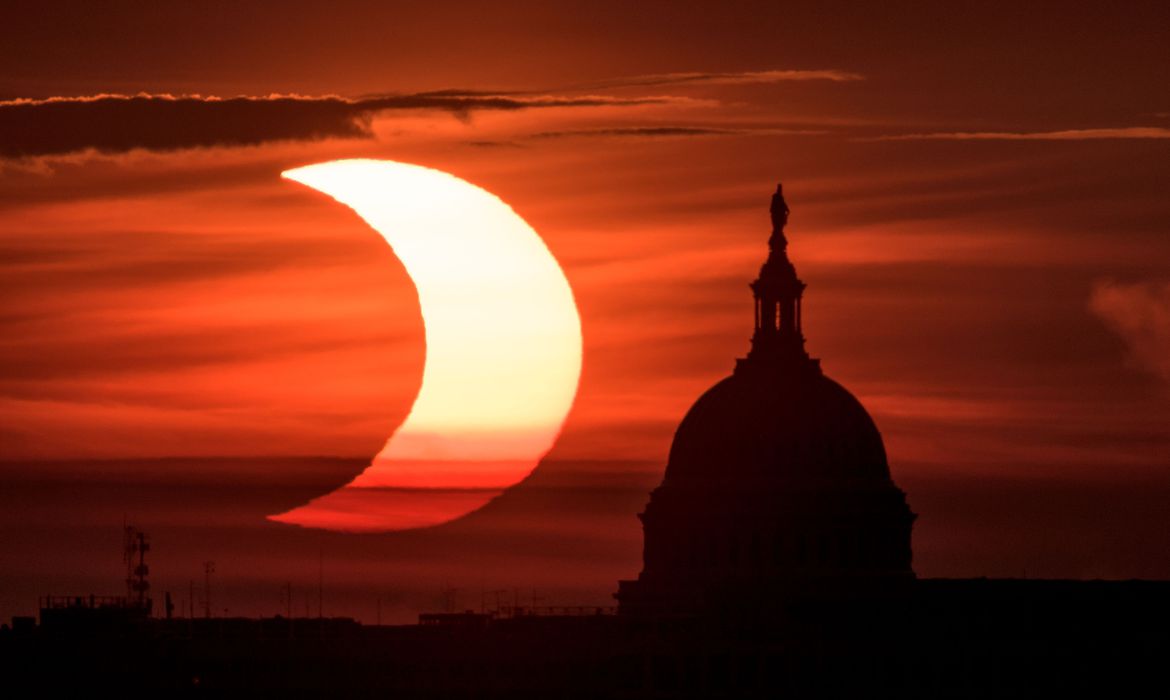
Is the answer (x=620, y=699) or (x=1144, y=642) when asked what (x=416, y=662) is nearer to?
(x=620, y=699)

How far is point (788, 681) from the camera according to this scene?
656 feet

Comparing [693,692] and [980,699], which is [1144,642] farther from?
[693,692]

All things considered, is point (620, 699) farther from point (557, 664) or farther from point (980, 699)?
point (980, 699)

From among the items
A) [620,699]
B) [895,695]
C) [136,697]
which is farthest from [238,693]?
[895,695]

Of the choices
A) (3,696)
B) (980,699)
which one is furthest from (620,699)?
(3,696)

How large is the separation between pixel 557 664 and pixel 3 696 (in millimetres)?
28317

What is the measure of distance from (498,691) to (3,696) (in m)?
25.3

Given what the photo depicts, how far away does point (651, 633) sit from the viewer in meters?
200

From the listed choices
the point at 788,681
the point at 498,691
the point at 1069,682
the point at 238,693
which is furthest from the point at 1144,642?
the point at 238,693

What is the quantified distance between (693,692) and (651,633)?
12.2 feet

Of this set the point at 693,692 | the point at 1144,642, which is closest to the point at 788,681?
the point at 693,692

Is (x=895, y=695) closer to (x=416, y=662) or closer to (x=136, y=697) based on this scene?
(x=416, y=662)

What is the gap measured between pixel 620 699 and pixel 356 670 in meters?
13.8

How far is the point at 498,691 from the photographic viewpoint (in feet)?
646
